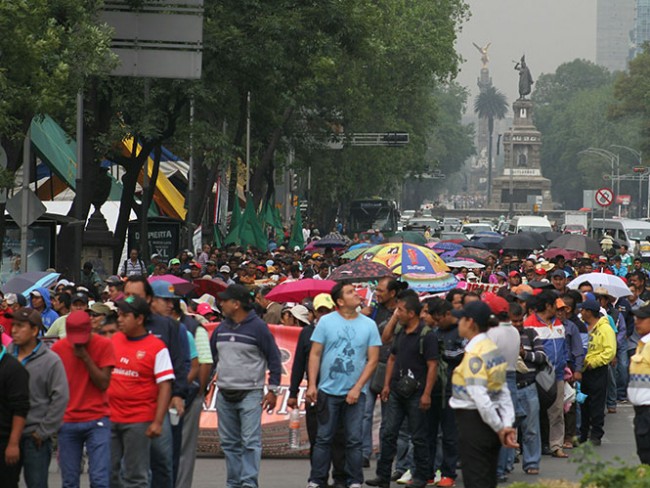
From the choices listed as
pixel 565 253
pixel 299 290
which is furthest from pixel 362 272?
pixel 565 253

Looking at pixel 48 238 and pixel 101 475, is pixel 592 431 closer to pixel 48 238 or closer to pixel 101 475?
pixel 101 475

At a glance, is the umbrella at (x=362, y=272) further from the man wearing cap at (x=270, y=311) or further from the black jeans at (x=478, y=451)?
the black jeans at (x=478, y=451)

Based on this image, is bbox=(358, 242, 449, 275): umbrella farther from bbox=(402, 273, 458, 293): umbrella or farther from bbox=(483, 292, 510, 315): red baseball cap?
bbox=(483, 292, 510, 315): red baseball cap

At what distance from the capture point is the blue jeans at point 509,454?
1323 cm

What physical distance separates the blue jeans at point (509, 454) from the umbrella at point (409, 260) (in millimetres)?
8702

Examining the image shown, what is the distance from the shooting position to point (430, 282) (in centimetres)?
2248

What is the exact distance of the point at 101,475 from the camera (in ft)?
34.0

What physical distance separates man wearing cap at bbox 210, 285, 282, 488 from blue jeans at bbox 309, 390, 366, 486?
65 centimetres

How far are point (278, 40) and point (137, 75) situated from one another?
16.0ft

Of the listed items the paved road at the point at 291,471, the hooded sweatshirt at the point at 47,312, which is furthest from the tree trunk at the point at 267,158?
the paved road at the point at 291,471

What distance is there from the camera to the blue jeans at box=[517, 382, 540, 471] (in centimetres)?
1428

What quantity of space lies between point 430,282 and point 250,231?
1668 centimetres

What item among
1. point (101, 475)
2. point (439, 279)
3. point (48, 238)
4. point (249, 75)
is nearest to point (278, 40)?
point (249, 75)

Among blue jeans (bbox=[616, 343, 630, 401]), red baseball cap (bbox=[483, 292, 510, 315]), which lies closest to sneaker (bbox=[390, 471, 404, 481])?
red baseball cap (bbox=[483, 292, 510, 315])
